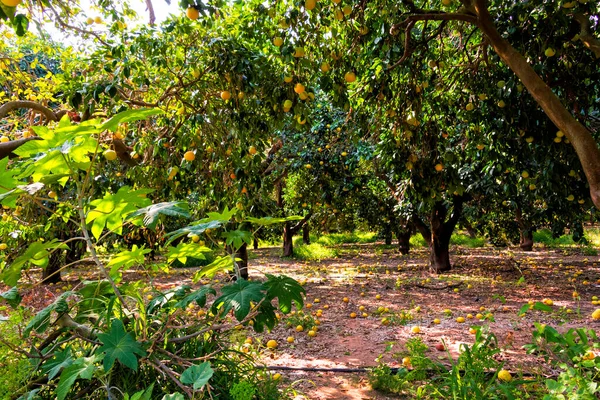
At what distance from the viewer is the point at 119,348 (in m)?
1.25

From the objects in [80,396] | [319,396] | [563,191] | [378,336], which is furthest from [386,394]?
[563,191]

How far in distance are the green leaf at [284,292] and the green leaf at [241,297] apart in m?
0.05

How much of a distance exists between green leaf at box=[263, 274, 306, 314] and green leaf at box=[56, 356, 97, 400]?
60 cm

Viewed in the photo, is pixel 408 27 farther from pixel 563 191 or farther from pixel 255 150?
pixel 563 191

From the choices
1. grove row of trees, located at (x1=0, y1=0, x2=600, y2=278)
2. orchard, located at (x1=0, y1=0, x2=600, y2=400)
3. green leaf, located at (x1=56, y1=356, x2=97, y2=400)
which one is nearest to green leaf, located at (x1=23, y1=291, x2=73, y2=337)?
orchard, located at (x1=0, y1=0, x2=600, y2=400)

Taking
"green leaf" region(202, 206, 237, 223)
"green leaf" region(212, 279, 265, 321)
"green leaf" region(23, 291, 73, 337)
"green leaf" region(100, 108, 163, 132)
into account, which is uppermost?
"green leaf" region(100, 108, 163, 132)

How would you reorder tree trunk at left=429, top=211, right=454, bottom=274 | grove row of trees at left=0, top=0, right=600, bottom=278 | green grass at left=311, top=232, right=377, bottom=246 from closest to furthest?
grove row of trees at left=0, top=0, right=600, bottom=278 < tree trunk at left=429, top=211, right=454, bottom=274 < green grass at left=311, top=232, right=377, bottom=246

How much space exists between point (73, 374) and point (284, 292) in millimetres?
707

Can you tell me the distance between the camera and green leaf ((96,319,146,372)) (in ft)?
3.94

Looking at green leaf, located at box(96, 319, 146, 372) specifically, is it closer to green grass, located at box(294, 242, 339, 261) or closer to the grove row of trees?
the grove row of trees

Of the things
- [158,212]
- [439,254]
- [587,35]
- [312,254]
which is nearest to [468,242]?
[312,254]

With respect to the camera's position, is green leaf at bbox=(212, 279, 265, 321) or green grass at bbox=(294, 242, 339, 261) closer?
green leaf at bbox=(212, 279, 265, 321)

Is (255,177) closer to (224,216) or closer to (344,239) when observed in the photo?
(224,216)

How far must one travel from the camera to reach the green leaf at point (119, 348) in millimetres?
1200
